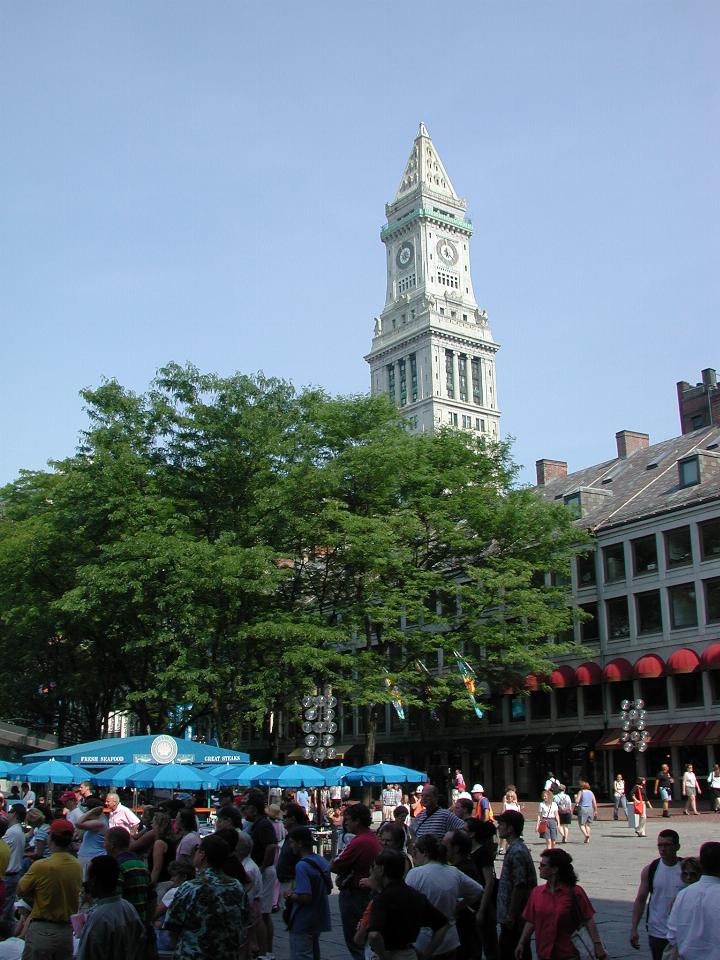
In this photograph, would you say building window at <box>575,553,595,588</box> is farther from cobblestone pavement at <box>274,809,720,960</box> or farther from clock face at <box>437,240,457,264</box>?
clock face at <box>437,240,457,264</box>

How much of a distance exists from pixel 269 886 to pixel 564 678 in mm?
42751

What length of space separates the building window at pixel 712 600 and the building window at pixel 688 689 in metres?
2.68

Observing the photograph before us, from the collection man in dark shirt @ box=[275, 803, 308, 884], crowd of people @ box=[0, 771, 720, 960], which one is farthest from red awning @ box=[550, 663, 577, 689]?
man in dark shirt @ box=[275, 803, 308, 884]

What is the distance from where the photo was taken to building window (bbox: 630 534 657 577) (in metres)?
52.8

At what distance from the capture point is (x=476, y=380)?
151 m

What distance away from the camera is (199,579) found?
120 feet

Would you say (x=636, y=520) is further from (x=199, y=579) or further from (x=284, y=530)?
(x=199, y=579)

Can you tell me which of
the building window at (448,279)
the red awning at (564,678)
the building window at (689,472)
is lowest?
the red awning at (564,678)

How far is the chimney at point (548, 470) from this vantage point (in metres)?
72.5

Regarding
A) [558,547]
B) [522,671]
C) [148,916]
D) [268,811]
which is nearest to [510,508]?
[558,547]

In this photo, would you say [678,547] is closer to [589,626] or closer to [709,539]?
[709,539]

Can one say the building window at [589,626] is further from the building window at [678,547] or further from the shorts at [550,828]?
the shorts at [550,828]

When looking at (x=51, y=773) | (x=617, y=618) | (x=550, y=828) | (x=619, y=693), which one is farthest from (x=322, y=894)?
(x=617, y=618)

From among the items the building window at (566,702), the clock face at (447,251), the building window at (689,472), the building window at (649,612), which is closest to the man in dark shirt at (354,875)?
the building window at (649,612)
